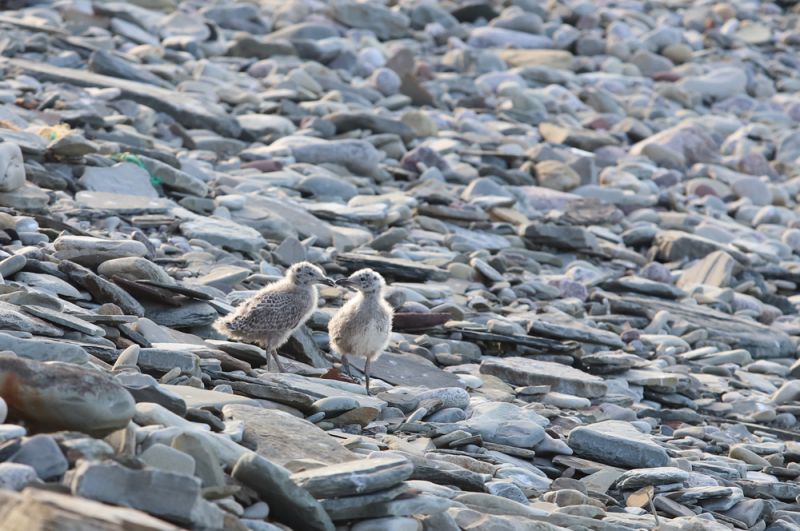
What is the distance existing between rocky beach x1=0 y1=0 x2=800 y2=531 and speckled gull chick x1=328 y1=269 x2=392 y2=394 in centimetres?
21

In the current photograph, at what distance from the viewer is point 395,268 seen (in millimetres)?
11594

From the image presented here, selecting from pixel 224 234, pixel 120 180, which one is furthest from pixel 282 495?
pixel 120 180

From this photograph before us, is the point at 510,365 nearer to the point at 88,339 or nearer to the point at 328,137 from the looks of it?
the point at 88,339

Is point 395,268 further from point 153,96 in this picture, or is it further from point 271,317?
point 153,96

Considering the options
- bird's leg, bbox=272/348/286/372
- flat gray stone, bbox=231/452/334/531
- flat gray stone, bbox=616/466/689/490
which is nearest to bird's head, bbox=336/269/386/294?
bird's leg, bbox=272/348/286/372

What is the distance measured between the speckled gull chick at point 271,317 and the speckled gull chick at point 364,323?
0.76 feet

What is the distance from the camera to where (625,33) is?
1015 inches

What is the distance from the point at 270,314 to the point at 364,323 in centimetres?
60

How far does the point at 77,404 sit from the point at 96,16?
48.3ft

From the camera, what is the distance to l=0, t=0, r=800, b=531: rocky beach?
18.0 ft

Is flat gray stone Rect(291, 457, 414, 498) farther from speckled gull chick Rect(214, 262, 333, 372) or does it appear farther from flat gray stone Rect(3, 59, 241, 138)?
flat gray stone Rect(3, 59, 241, 138)

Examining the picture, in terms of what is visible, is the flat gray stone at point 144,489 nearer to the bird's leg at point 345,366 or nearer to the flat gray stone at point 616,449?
the flat gray stone at point 616,449

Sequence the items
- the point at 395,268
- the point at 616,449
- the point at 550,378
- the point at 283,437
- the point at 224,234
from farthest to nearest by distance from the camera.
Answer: the point at 395,268 → the point at 224,234 → the point at 550,378 → the point at 616,449 → the point at 283,437

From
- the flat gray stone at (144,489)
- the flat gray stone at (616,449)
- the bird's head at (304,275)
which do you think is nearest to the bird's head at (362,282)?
the bird's head at (304,275)
